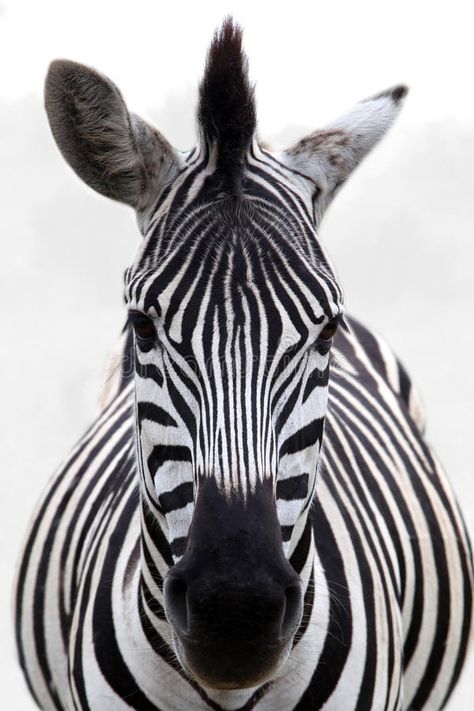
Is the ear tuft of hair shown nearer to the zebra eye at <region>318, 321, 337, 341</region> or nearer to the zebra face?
the zebra face

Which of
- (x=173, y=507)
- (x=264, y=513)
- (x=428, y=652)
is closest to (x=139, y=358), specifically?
(x=173, y=507)

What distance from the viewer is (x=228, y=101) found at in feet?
12.8

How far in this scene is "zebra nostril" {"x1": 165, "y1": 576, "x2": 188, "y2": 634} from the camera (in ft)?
11.0

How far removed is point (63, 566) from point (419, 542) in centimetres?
213

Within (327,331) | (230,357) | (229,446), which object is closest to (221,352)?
(230,357)

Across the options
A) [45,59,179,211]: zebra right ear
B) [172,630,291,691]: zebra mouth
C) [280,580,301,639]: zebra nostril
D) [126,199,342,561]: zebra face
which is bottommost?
[172,630,291,691]: zebra mouth

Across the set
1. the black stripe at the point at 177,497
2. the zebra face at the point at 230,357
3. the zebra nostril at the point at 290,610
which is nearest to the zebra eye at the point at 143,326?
the zebra face at the point at 230,357

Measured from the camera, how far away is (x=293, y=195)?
4102 mm

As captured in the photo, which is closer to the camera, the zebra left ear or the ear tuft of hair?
the ear tuft of hair

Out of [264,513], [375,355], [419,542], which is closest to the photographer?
[264,513]

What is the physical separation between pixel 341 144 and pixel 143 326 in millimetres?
1301

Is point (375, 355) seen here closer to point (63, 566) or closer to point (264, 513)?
point (63, 566)

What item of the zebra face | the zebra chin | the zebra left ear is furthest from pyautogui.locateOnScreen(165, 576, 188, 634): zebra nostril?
the zebra left ear

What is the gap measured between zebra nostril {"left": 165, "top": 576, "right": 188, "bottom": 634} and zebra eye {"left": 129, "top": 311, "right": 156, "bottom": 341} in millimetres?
931
